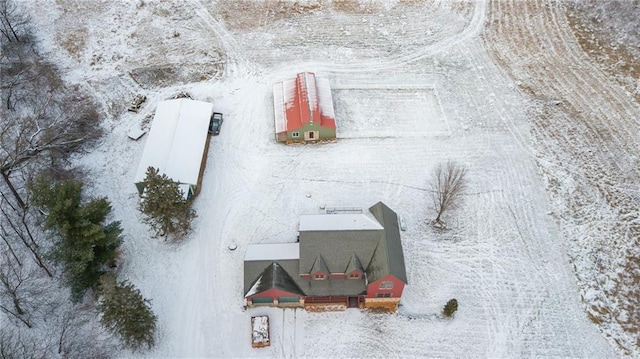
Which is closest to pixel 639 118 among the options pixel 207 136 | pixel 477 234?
pixel 477 234

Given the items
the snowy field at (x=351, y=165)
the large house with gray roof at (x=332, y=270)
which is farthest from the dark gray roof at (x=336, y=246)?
the snowy field at (x=351, y=165)

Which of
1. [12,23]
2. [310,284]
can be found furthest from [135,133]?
[12,23]

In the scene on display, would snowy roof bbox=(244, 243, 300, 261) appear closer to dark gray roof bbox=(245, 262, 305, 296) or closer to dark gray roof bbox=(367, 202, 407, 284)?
dark gray roof bbox=(245, 262, 305, 296)

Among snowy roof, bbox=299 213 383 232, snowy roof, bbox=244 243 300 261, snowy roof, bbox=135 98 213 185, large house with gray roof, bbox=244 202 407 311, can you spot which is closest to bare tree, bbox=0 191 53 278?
snowy roof, bbox=135 98 213 185

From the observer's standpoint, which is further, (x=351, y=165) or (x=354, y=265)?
(x=351, y=165)

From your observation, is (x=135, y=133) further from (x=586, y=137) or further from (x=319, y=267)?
(x=586, y=137)
